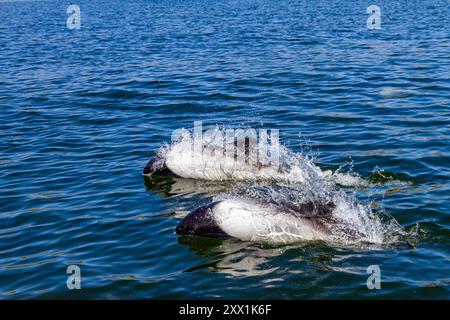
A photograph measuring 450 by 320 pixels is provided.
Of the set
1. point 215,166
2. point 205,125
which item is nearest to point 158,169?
point 215,166

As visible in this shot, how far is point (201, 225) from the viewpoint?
1054 cm

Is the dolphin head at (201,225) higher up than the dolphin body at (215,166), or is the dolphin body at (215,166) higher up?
the dolphin body at (215,166)

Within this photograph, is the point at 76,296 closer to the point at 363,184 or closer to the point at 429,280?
the point at 429,280

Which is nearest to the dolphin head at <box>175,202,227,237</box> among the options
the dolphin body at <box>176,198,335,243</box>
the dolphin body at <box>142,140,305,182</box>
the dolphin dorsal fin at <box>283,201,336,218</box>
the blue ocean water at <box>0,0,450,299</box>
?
the dolphin body at <box>176,198,335,243</box>

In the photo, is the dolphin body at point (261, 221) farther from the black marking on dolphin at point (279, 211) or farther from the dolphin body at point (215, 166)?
the dolphin body at point (215, 166)

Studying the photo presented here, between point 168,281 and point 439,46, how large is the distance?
20887mm

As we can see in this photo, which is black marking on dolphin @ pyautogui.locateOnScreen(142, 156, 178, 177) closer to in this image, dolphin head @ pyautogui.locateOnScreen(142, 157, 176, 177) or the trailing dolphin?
dolphin head @ pyautogui.locateOnScreen(142, 157, 176, 177)

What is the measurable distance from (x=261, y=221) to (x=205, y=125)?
23.5 feet

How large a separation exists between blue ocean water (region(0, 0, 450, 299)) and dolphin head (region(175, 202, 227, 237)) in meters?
0.15

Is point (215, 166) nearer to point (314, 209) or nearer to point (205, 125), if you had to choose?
point (314, 209)

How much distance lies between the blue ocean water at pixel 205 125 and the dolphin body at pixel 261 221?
21 cm

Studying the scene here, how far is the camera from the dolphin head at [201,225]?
10492 millimetres

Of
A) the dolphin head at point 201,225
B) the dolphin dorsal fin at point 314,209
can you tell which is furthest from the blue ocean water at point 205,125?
the dolphin dorsal fin at point 314,209

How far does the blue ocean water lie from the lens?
30.3 feet
